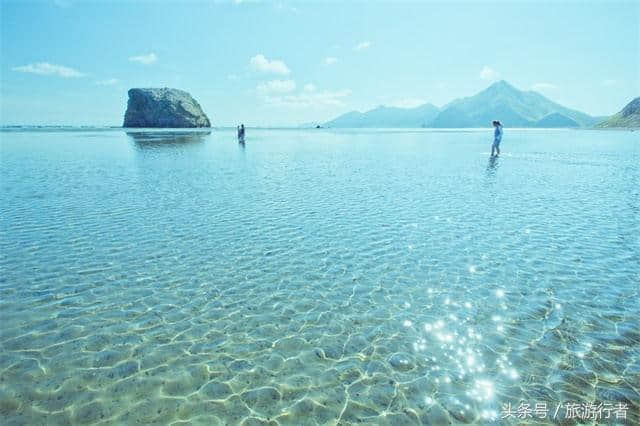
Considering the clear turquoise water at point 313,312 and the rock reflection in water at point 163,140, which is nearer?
the clear turquoise water at point 313,312

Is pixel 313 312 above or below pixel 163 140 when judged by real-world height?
below

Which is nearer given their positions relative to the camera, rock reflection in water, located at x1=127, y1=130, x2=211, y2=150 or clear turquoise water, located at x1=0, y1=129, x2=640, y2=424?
clear turquoise water, located at x1=0, y1=129, x2=640, y2=424

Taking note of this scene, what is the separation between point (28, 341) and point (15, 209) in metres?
16.5

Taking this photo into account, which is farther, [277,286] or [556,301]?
[277,286]

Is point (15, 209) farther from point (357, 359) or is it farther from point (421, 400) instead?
point (421, 400)

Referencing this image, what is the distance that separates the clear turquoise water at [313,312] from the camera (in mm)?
6871

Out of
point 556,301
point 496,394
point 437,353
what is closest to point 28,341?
point 437,353

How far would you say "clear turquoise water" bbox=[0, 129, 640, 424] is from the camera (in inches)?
271

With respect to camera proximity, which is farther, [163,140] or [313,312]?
[163,140]

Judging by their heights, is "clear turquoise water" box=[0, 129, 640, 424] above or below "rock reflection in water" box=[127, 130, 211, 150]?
below

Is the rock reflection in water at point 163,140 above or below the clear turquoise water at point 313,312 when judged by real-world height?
above

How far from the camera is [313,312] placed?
9844 millimetres

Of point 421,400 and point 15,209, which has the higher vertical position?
point 15,209

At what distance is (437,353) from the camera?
8133 millimetres
